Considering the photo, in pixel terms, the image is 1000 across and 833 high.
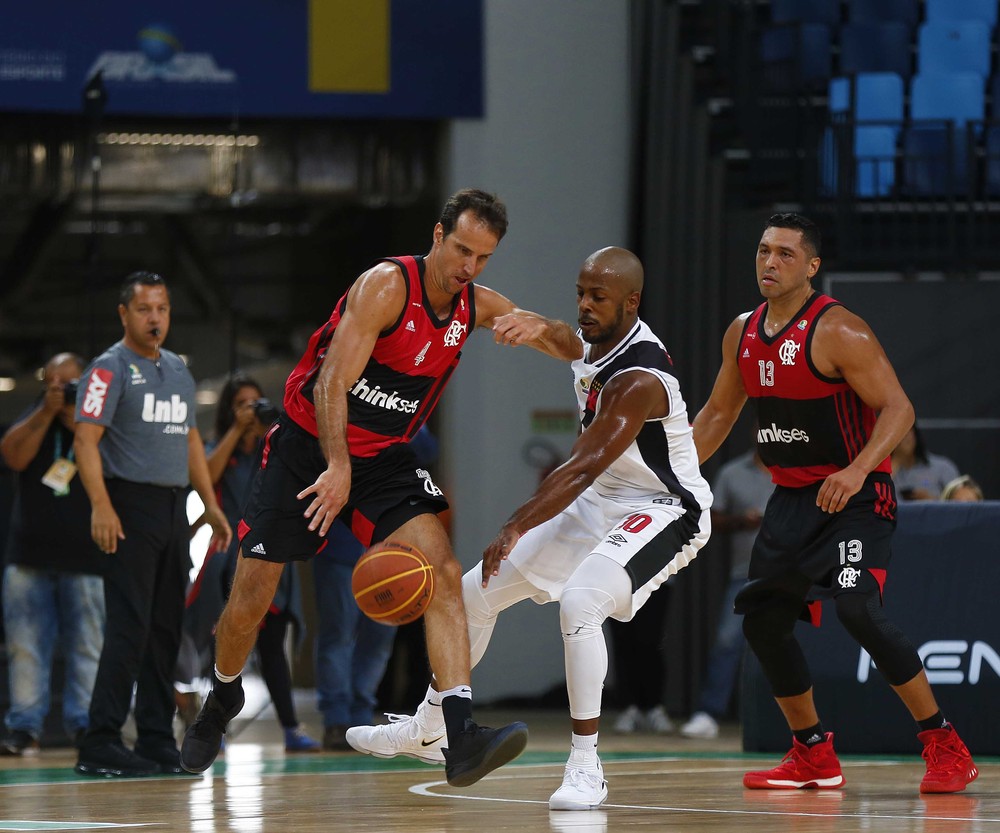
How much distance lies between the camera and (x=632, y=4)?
1175 cm

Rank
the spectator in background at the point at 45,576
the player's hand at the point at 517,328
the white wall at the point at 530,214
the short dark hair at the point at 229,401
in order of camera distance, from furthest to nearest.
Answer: the white wall at the point at 530,214
the short dark hair at the point at 229,401
the spectator in background at the point at 45,576
the player's hand at the point at 517,328

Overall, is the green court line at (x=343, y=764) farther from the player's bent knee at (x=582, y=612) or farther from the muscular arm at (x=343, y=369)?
the muscular arm at (x=343, y=369)

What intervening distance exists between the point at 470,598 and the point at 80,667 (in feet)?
11.6

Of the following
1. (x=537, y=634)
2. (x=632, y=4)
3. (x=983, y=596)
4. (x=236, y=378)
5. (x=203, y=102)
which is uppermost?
(x=632, y=4)

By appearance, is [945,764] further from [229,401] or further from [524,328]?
[229,401]

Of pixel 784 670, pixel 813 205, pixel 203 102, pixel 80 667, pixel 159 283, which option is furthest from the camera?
pixel 203 102

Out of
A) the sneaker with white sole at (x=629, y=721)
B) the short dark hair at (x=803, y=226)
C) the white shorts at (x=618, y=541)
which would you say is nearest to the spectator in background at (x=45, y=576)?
the sneaker with white sole at (x=629, y=721)

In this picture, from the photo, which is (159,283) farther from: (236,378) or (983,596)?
(983,596)

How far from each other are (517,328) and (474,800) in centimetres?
167

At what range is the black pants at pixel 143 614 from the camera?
22.7ft

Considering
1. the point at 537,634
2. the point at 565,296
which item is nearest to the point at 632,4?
the point at 565,296

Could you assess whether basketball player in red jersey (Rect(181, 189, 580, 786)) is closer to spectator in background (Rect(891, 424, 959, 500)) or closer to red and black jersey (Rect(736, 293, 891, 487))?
red and black jersey (Rect(736, 293, 891, 487))

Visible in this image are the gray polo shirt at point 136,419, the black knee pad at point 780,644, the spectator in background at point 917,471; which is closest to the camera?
the black knee pad at point 780,644

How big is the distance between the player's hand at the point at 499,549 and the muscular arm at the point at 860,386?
1316 millimetres
